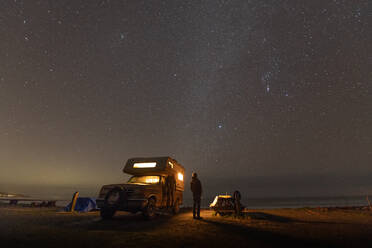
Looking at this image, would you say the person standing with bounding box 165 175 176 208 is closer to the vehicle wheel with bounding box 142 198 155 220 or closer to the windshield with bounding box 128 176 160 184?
the windshield with bounding box 128 176 160 184

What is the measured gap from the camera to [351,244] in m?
5.11

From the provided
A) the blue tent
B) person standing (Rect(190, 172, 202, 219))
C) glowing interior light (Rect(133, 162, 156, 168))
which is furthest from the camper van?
the blue tent

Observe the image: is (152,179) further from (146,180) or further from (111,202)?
(111,202)

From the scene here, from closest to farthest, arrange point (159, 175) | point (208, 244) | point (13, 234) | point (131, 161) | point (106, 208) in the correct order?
point (208, 244)
point (13, 234)
point (106, 208)
point (159, 175)
point (131, 161)

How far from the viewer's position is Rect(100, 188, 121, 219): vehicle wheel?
9.41m

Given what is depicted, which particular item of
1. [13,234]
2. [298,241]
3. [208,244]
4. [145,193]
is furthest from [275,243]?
[13,234]

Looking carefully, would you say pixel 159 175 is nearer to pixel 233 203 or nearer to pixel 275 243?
pixel 233 203

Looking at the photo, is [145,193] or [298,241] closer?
[298,241]

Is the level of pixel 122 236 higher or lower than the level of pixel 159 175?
lower

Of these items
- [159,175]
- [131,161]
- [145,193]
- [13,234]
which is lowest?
→ [13,234]

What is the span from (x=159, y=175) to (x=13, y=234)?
21.2 ft

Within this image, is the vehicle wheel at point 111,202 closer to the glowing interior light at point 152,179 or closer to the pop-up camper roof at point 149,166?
the glowing interior light at point 152,179

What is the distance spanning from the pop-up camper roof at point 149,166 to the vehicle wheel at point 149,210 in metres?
1.72

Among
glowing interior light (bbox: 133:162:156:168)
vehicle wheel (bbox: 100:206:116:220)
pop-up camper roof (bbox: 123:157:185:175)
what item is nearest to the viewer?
vehicle wheel (bbox: 100:206:116:220)
